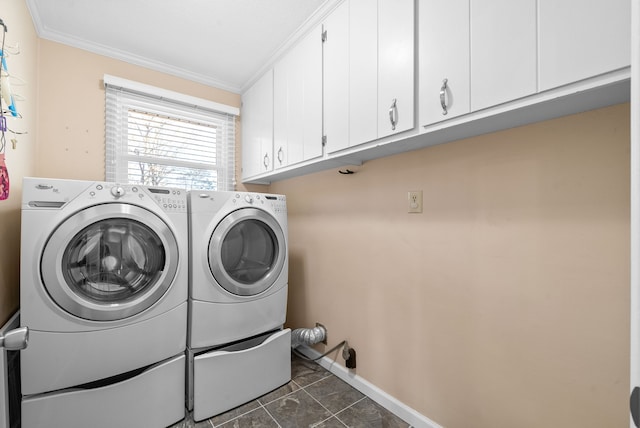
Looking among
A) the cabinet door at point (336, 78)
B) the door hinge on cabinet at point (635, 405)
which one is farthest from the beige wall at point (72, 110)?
the door hinge on cabinet at point (635, 405)

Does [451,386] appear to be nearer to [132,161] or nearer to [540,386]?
[540,386]

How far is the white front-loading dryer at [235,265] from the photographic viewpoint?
1622 mm

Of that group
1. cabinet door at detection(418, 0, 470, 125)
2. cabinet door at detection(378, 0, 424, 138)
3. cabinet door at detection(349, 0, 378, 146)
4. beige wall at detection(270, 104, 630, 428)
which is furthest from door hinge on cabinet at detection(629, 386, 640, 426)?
cabinet door at detection(349, 0, 378, 146)

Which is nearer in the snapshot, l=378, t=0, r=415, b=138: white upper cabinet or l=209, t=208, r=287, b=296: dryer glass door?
l=378, t=0, r=415, b=138: white upper cabinet

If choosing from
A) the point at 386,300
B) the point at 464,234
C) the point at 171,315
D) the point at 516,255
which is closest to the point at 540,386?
the point at 516,255

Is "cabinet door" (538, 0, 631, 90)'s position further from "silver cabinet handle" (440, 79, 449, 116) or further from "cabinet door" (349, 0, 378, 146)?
"cabinet door" (349, 0, 378, 146)

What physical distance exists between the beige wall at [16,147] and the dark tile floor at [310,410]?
116cm

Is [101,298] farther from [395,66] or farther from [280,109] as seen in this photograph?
[395,66]

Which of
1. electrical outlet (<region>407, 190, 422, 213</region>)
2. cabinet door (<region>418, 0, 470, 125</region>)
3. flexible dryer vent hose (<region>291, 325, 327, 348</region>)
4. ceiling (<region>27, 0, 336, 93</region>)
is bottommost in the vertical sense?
flexible dryer vent hose (<region>291, 325, 327, 348</region>)

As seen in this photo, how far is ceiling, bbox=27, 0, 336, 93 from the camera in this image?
1.68m

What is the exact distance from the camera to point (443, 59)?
3.72 ft

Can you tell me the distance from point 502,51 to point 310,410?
6.51 feet

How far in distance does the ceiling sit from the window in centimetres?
27

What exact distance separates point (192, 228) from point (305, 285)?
1.09 m
